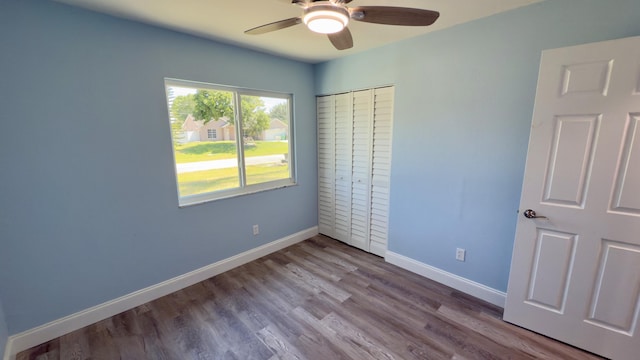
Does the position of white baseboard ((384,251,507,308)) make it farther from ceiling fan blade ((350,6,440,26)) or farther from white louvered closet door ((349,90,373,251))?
ceiling fan blade ((350,6,440,26))

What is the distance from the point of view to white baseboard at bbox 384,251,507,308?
2204 mm

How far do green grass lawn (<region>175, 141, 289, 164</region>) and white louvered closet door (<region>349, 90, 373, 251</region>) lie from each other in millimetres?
948

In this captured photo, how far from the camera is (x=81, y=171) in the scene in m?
1.87

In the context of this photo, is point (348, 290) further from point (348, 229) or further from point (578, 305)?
point (578, 305)

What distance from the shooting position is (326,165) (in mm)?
3502

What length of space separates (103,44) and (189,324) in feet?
7.29

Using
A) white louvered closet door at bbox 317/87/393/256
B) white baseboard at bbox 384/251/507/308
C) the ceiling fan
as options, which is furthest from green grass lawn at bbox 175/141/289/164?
white baseboard at bbox 384/251/507/308

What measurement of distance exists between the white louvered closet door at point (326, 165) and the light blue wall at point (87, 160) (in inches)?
48.7

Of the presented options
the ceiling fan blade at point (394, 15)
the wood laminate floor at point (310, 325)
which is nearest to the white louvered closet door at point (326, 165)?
the wood laminate floor at point (310, 325)

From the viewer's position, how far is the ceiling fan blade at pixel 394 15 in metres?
1.25

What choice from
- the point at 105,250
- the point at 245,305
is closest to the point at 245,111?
the point at 105,250

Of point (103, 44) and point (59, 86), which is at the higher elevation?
point (103, 44)

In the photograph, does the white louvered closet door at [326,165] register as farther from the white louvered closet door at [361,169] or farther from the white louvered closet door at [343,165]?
the white louvered closet door at [361,169]

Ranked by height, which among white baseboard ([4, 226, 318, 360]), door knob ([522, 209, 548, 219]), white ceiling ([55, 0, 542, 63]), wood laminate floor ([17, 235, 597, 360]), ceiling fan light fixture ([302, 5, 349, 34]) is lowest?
wood laminate floor ([17, 235, 597, 360])
